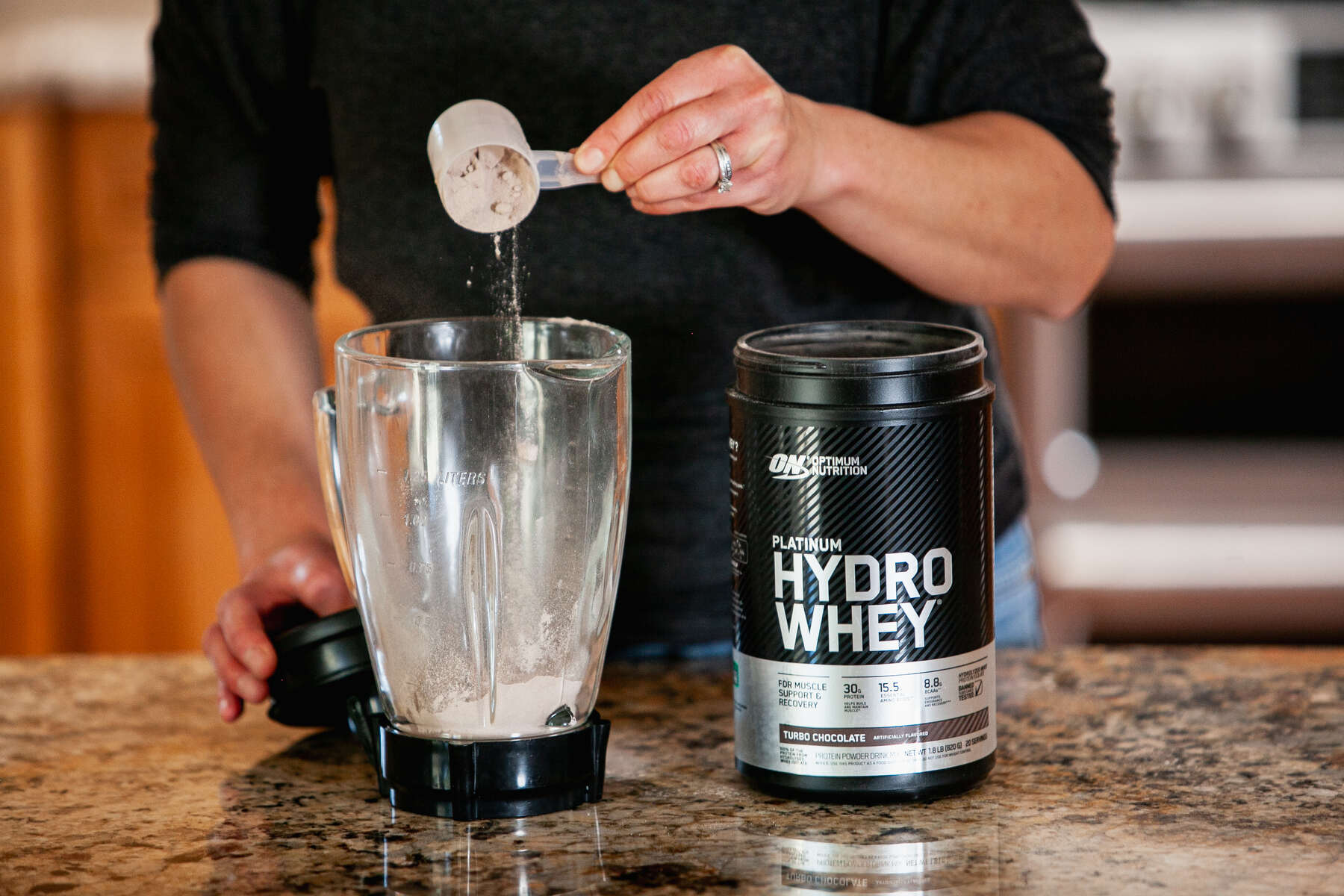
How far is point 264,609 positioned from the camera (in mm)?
810

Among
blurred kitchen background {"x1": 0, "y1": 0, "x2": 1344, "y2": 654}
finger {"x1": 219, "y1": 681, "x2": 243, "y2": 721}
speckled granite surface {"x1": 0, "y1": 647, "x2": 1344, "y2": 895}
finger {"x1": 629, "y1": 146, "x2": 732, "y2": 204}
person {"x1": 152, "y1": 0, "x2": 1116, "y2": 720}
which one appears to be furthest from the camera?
blurred kitchen background {"x1": 0, "y1": 0, "x2": 1344, "y2": 654}

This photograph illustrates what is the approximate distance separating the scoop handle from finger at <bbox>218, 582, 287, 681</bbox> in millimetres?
266

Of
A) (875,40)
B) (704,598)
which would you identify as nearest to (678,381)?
(704,598)

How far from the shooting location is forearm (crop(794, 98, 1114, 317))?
79 cm

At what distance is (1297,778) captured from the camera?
0.65 metres

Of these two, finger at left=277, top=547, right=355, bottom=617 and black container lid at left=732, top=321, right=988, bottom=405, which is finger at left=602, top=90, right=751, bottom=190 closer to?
black container lid at left=732, top=321, right=988, bottom=405

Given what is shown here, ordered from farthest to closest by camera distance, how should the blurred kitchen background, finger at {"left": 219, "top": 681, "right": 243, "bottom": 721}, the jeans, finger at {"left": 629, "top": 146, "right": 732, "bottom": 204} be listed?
the blurred kitchen background, the jeans, finger at {"left": 219, "top": 681, "right": 243, "bottom": 721}, finger at {"left": 629, "top": 146, "right": 732, "bottom": 204}

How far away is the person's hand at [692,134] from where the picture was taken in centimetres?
65

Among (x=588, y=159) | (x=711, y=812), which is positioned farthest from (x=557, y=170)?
(x=711, y=812)

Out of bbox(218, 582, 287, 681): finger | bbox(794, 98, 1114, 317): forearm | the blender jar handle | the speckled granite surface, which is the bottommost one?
the speckled granite surface

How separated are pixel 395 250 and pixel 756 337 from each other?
412 mm

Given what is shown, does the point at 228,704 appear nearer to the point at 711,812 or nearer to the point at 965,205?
the point at 711,812

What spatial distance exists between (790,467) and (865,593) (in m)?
0.06

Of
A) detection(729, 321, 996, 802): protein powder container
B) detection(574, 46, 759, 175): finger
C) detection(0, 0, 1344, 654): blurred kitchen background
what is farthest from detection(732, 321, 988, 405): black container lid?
detection(0, 0, 1344, 654): blurred kitchen background
